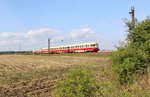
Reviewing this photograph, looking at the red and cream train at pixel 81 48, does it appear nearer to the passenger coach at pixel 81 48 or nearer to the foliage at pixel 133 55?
the passenger coach at pixel 81 48

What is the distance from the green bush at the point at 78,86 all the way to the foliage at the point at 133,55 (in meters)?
4.59

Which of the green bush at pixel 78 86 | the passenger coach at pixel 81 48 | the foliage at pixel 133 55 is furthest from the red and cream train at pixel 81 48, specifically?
the green bush at pixel 78 86

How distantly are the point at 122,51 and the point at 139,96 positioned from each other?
22.5 ft

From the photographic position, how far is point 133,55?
1680cm

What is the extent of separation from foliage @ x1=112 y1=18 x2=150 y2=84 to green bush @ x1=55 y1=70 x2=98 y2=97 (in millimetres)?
4594

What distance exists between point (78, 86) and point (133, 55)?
19.9 ft

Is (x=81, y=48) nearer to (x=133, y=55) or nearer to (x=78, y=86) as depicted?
(x=133, y=55)

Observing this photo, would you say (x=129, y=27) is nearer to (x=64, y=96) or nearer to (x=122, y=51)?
(x=122, y=51)

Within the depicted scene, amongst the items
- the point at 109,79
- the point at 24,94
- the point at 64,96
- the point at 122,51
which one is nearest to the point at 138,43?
the point at 122,51

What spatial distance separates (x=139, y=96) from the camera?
10.5 m

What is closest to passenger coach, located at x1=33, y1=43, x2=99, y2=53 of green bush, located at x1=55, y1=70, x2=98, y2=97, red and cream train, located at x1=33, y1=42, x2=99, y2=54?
red and cream train, located at x1=33, y1=42, x2=99, y2=54

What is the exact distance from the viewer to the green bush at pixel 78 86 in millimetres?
11399

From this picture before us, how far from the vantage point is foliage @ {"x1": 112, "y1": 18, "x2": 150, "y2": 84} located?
643 inches

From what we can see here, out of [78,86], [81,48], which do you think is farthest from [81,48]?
[78,86]
